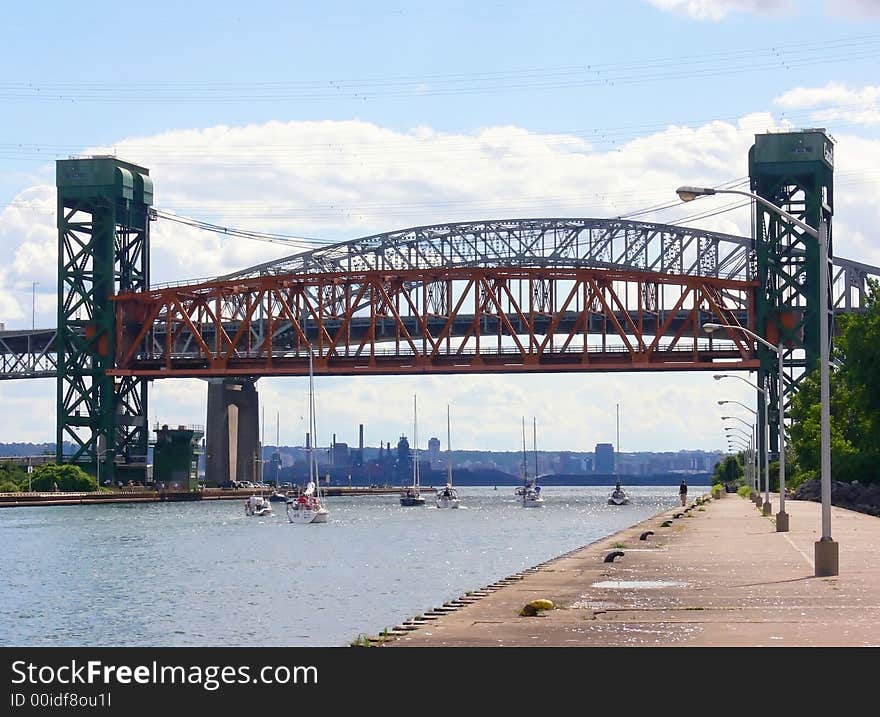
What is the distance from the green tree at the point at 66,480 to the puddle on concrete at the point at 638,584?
136 m

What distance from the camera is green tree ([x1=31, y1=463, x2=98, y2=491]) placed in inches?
6816

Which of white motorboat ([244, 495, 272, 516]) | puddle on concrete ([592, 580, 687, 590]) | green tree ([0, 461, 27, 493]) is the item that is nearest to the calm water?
puddle on concrete ([592, 580, 687, 590])

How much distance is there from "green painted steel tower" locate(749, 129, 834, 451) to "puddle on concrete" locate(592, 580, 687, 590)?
393 ft

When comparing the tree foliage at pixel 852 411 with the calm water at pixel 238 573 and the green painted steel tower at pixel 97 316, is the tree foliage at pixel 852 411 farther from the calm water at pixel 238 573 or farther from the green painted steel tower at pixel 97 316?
the green painted steel tower at pixel 97 316

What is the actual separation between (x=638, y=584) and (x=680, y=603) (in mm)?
6331

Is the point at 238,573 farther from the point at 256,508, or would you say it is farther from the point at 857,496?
the point at 256,508

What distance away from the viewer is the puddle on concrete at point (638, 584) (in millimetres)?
41438

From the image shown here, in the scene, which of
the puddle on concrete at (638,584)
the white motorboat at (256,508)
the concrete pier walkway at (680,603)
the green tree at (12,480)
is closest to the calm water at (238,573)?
the concrete pier walkway at (680,603)

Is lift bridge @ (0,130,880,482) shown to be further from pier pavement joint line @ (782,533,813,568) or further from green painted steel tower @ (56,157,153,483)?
pier pavement joint line @ (782,533,813,568)

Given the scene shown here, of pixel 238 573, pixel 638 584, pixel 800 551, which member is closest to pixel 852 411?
pixel 238 573
